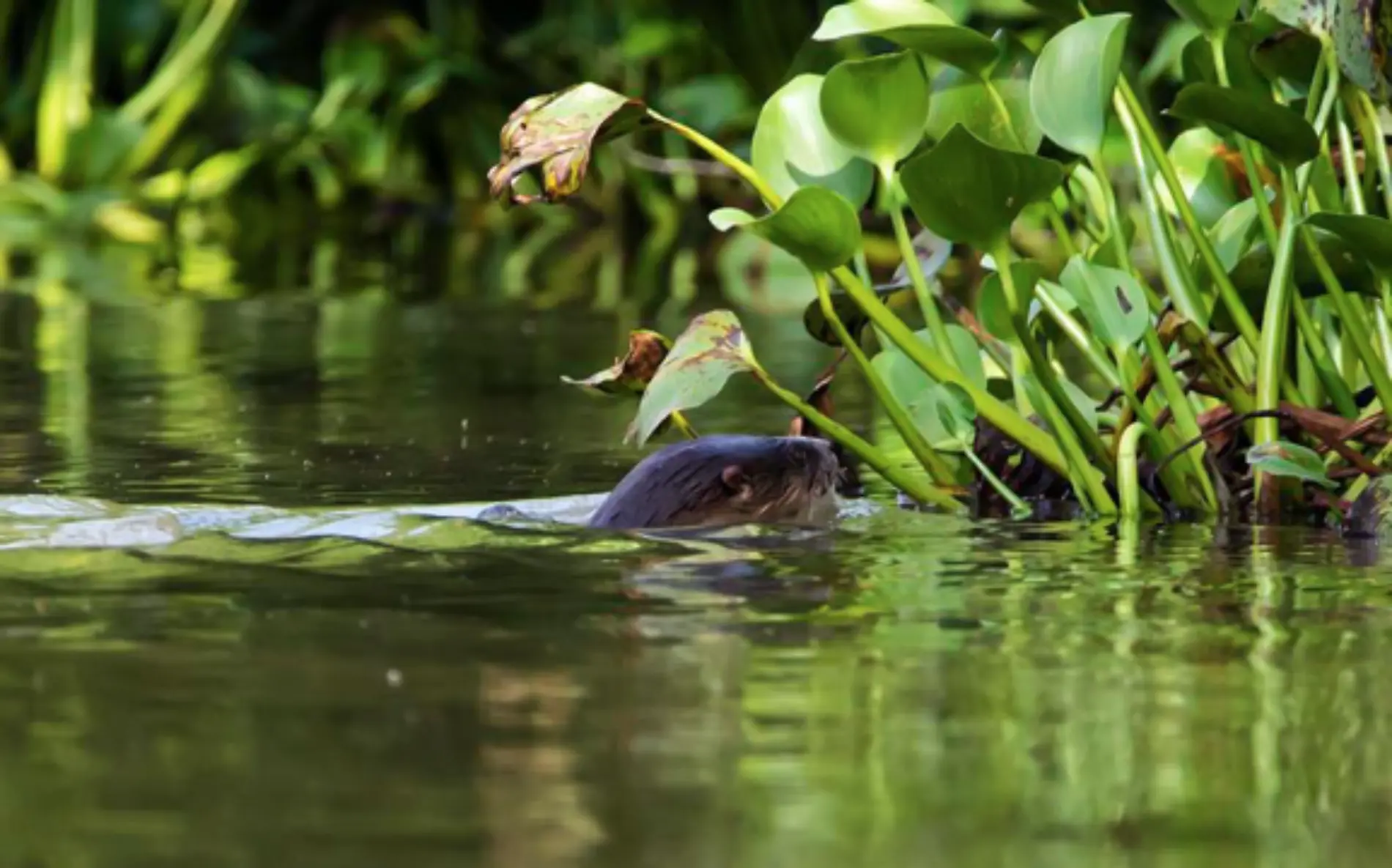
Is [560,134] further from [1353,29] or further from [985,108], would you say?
[1353,29]

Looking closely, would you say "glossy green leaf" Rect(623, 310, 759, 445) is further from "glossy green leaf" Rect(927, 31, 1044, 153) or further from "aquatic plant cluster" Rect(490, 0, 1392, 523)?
"glossy green leaf" Rect(927, 31, 1044, 153)

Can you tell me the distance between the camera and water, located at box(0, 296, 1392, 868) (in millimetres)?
2152

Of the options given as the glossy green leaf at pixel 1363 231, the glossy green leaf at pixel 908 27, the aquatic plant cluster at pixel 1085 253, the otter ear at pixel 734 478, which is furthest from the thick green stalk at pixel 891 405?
the glossy green leaf at pixel 1363 231

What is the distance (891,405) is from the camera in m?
4.22

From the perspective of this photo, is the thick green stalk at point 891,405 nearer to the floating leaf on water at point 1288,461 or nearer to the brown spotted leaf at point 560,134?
the brown spotted leaf at point 560,134

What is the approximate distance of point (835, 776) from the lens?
2.34 m

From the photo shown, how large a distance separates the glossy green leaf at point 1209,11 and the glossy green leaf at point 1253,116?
8.2 inches

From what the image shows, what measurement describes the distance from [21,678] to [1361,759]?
128cm

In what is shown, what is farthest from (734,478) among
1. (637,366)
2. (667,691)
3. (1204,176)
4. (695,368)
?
(667,691)

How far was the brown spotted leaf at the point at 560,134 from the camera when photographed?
3809 millimetres

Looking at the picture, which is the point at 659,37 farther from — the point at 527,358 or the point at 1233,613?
the point at 1233,613

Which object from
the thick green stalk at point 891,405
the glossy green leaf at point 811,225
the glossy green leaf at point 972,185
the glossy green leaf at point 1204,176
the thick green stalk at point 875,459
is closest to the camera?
→ the glossy green leaf at point 972,185

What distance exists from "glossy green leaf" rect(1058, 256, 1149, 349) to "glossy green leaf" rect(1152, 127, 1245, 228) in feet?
1.67

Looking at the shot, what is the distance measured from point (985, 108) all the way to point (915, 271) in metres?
0.28
